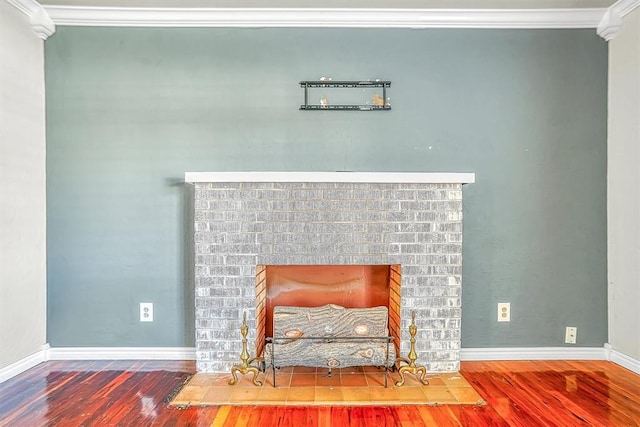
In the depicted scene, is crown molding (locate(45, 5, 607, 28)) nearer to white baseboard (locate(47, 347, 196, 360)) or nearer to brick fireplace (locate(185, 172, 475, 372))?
brick fireplace (locate(185, 172, 475, 372))

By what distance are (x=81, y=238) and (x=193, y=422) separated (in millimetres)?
1504

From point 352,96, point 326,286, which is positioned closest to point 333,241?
point 326,286

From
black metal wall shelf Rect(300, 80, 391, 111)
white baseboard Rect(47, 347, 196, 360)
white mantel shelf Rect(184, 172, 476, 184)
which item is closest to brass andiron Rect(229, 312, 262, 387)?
white baseboard Rect(47, 347, 196, 360)

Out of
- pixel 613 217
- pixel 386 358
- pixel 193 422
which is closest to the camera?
pixel 193 422

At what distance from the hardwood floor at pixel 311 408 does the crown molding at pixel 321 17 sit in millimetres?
2270

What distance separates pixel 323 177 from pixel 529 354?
1.83 meters

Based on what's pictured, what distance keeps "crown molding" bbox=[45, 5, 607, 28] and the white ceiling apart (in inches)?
1.1

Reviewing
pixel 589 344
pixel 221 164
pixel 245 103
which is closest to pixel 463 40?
pixel 245 103

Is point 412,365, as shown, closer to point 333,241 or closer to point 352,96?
point 333,241

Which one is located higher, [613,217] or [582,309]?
[613,217]

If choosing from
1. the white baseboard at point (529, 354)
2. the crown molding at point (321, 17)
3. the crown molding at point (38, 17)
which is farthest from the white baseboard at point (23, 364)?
the white baseboard at point (529, 354)

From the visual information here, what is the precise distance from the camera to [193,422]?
1.86m

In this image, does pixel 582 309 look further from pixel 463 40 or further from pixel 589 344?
pixel 463 40

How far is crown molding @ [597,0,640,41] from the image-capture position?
2438 mm
